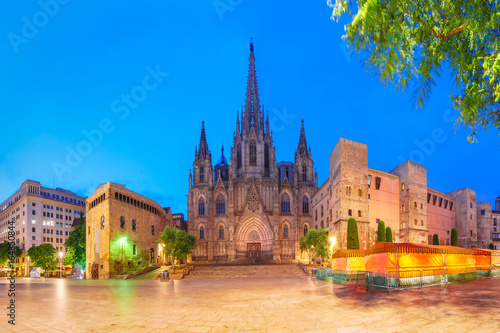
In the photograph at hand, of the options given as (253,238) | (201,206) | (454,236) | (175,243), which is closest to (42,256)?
(201,206)

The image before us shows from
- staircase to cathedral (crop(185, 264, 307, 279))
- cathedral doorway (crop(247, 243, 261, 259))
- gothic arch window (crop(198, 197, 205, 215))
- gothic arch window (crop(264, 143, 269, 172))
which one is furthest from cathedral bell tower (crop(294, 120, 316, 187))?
staircase to cathedral (crop(185, 264, 307, 279))

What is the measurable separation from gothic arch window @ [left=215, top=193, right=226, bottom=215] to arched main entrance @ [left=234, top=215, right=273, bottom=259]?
4.51m

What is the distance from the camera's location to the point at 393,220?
43.4 m

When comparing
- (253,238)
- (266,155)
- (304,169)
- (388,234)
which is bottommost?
(253,238)

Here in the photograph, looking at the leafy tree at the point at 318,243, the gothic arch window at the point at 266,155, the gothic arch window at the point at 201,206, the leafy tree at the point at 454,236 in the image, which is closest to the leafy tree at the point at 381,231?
the leafy tree at the point at 318,243

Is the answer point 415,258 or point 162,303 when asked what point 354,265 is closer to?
point 415,258

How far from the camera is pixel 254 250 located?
63.4m

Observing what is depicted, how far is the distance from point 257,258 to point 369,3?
5674 centimetres

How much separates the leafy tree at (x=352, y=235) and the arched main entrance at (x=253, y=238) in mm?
26866

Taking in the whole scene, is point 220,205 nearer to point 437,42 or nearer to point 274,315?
point 274,315

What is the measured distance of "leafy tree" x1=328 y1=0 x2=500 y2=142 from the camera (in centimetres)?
719

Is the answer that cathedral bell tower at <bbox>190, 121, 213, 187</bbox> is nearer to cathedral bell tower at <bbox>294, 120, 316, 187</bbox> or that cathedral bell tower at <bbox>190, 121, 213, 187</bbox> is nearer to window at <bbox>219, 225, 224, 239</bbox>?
window at <bbox>219, 225, 224, 239</bbox>

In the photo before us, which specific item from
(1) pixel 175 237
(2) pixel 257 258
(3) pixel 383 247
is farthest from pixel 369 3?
(2) pixel 257 258

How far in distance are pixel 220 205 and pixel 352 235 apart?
3258 cm
